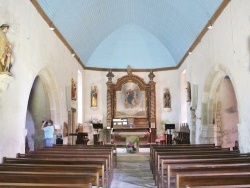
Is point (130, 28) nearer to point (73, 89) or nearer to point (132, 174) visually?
point (73, 89)

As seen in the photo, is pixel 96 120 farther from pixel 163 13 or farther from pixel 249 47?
pixel 249 47

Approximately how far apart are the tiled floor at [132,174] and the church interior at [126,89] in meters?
0.04

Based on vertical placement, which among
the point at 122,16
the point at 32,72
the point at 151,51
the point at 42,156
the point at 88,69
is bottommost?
the point at 42,156

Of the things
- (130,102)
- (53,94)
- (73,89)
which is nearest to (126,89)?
(130,102)

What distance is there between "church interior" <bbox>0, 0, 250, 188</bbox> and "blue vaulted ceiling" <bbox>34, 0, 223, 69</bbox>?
0.19 feet

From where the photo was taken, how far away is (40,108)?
11648 millimetres

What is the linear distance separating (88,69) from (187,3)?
26.8ft

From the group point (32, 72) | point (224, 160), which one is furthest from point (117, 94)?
point (224, 160)

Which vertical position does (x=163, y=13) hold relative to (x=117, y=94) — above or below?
above

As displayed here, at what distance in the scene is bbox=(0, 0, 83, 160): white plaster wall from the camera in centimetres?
668

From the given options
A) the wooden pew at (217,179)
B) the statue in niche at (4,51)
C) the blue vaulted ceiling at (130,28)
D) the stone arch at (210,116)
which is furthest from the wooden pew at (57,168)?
the stone arch at (210,116)

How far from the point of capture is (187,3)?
35.5 feet

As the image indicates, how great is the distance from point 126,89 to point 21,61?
1028 cm

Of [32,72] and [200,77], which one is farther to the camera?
[200,77]
